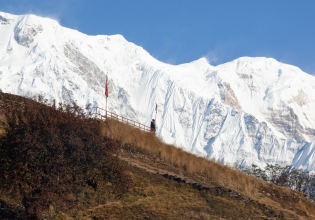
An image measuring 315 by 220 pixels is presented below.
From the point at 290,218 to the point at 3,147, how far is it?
49.8 feet

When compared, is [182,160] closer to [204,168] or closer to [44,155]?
[204,168]

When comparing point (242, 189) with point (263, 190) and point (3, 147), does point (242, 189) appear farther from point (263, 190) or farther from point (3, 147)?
point (3, 147)

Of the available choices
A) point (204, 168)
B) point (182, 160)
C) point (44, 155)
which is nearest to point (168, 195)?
point (44, 155)

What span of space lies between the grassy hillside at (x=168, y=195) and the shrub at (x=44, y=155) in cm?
120

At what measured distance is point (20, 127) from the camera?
44.8 ft

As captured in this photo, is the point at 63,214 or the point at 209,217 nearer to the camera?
the point at 63,214

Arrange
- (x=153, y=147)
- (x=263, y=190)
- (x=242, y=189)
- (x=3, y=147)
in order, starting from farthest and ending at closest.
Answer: (x=153, y=147)
(x=263, y=190)
(x=242, y=189)
(x=3, y=147)

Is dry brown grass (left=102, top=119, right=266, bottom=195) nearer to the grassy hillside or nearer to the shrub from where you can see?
the grassy hillside

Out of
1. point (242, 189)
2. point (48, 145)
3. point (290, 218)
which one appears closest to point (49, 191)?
point (48, 145)

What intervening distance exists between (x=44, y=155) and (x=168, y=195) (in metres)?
8.66

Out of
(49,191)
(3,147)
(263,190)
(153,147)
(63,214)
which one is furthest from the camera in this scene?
(153,147)

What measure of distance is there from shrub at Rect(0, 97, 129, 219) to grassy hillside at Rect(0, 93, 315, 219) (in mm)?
1204

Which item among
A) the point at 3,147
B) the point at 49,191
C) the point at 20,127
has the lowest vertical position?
the point at 49,191

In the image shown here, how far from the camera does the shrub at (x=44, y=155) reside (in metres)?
12.9
